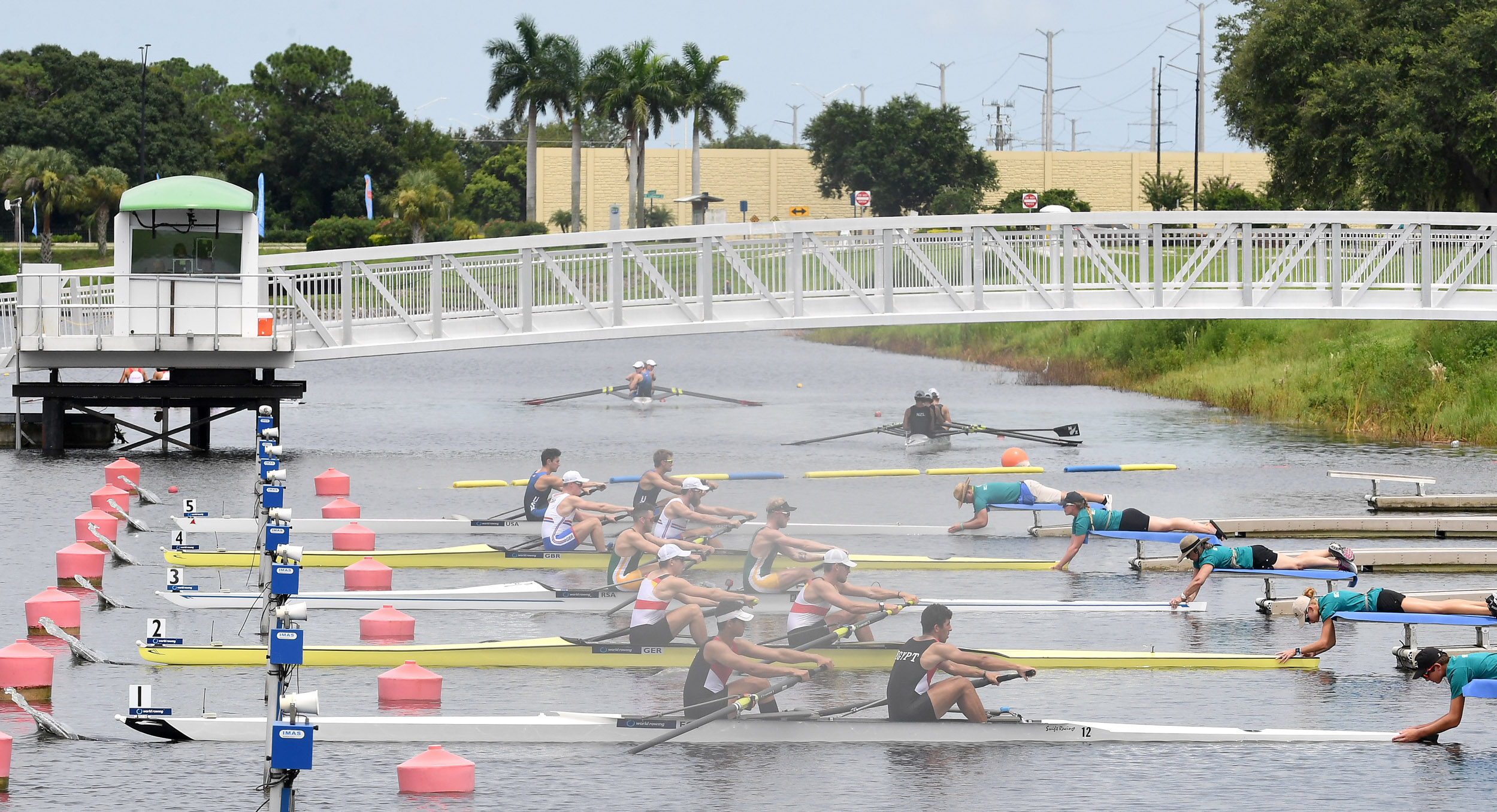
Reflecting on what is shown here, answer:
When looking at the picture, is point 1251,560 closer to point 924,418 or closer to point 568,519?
point 568,519

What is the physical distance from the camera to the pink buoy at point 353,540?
2553 centimetres

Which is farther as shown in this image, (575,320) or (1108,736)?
(575,320)

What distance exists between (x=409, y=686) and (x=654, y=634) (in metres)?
2.53

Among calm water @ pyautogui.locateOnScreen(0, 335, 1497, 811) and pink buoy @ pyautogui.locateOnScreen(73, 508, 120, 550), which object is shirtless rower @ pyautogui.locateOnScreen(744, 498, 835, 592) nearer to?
calm water @ pyautogui.locateOnScreen(0, 335, 1497, 811)

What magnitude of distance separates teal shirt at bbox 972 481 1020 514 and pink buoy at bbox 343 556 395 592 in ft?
28.6

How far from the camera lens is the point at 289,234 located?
95.9 metres

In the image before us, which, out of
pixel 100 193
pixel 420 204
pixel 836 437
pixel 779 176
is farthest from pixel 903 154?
pixel 836 437

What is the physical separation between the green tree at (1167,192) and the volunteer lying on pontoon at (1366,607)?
213 feet

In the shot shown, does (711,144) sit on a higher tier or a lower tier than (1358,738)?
higher

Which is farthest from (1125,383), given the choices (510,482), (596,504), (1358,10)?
(596,504)

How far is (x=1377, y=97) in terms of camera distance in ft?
163

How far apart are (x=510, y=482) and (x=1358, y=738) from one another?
62.3ft

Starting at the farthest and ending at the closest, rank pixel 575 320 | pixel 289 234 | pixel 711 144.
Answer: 1. pixel 711 144
2. pixel 289 234
3. pixel 575 320

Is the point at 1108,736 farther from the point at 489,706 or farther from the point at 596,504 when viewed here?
the point at 596,504
